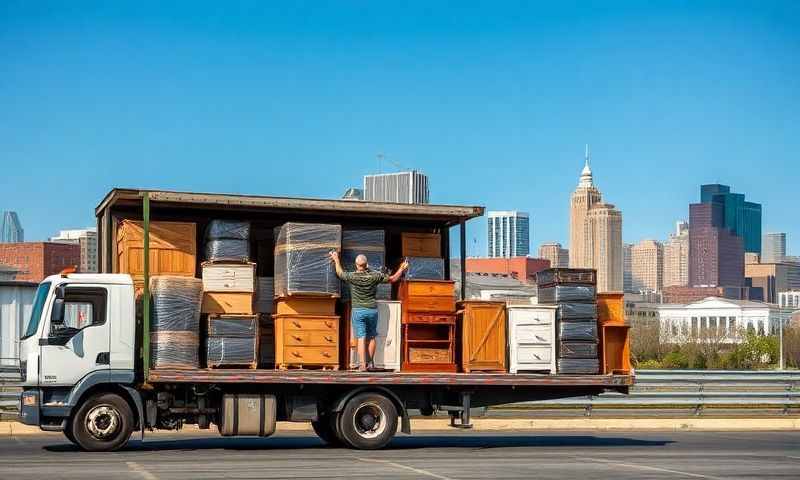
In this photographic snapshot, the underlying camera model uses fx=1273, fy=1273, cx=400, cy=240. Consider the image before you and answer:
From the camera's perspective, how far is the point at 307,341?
19.5 meters

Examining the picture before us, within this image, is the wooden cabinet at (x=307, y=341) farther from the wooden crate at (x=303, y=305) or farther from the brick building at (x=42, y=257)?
the brick building at (x=42, y=257)

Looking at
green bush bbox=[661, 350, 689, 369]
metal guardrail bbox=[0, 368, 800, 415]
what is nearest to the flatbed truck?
metal guardrail bbox=[0, 368, 800, 415]

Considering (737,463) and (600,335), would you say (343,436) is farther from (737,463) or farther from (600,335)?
(737,463)

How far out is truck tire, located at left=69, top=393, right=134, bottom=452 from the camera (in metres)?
18.5

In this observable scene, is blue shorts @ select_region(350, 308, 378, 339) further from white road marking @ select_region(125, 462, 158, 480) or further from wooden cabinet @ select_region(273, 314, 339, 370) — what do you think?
white road marking @ select_region(125, 462, 158, 480)

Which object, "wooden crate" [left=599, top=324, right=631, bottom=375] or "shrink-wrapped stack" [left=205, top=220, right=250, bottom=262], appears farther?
"wooden crate" [left=599, top=324, right=631, bottom=375]

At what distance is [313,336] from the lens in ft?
63.9

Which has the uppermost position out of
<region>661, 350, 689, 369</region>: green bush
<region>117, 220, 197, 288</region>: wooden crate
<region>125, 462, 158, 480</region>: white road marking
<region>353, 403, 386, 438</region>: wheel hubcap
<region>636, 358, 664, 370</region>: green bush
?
<region>117, 220, 197, 288</region>: wooden crate

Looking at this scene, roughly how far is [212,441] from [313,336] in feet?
12.4

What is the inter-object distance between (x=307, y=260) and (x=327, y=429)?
2.94 meters

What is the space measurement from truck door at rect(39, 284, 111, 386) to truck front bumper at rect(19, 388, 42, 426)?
0.77 feet

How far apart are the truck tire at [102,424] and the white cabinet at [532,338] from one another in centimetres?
607

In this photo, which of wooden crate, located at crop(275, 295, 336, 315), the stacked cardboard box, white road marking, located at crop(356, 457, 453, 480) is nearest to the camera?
white road marking, located at crop(356, 457, 453, 480)

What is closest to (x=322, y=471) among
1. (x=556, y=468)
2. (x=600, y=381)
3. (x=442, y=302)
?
(x=556, y=468)
